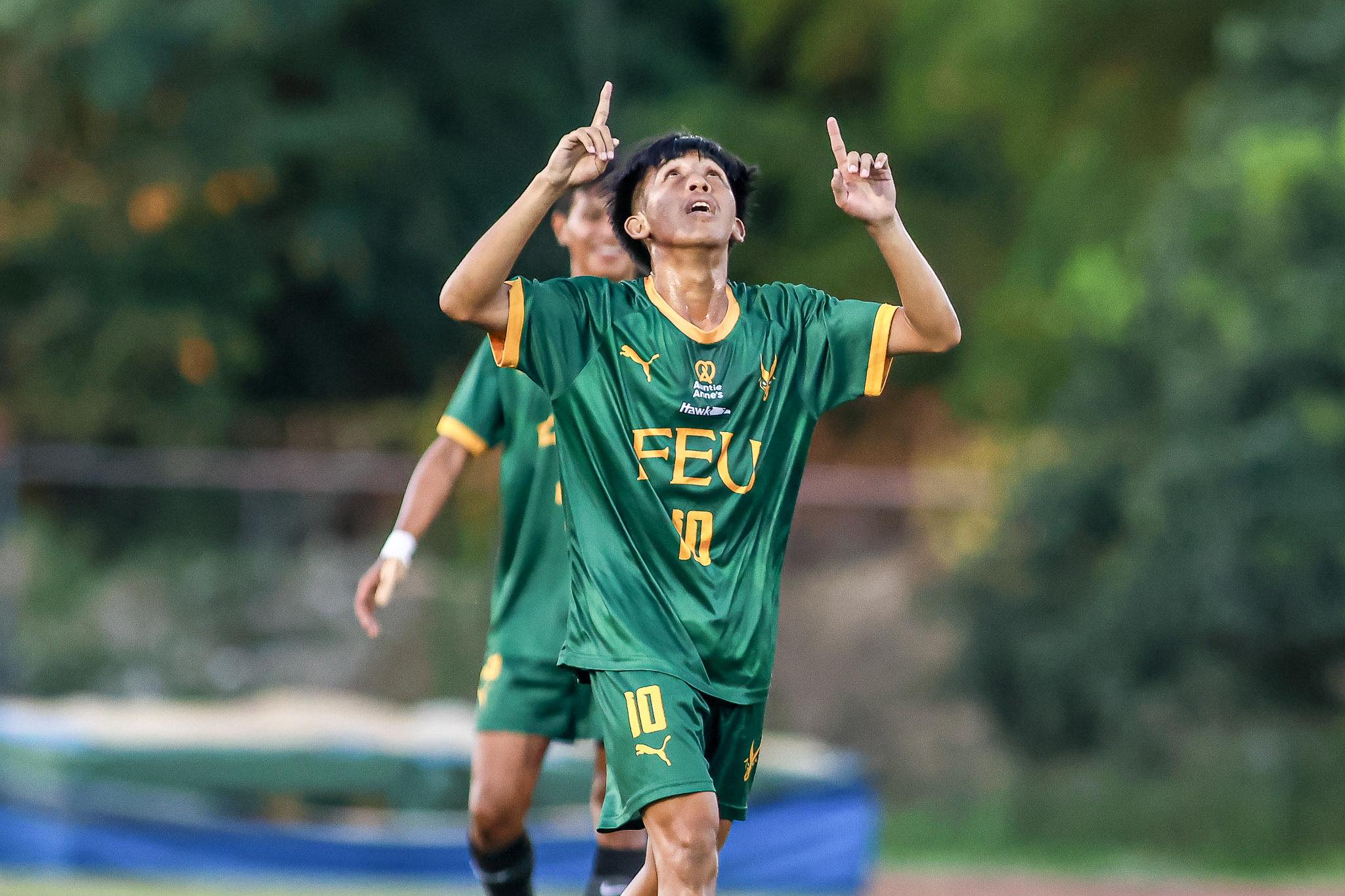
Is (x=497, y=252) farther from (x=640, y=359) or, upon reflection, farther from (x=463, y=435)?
A: (x=463, y=435)

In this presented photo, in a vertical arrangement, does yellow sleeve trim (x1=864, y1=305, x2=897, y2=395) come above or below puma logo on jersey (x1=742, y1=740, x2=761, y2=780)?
above

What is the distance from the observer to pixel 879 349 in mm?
4664

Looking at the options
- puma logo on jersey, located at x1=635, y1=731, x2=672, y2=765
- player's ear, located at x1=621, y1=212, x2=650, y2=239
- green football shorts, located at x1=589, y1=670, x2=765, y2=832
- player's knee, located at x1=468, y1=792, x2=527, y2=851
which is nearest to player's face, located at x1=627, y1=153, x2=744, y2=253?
player's ear, located at x1=621, y1=212, x2=650, y2=239

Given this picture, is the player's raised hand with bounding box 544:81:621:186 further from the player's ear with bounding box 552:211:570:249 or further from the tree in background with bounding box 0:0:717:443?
the tree in background with bounding box 0:0:717:443

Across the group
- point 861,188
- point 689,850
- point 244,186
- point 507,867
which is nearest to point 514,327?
point 861,188

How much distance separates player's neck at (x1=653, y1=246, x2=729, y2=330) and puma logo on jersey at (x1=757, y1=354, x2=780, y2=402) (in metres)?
0.15

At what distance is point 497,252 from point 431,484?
173 centimetres

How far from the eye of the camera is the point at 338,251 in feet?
62.4

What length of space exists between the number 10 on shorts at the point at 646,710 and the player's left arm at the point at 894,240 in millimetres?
974

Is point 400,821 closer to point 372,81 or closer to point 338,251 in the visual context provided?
point 338,251

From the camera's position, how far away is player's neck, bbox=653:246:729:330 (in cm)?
457

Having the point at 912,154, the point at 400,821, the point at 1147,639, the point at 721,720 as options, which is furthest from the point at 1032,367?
the point at 721,720

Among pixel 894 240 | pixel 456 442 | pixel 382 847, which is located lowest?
pixel 382 847

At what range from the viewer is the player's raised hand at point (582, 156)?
168 inches
